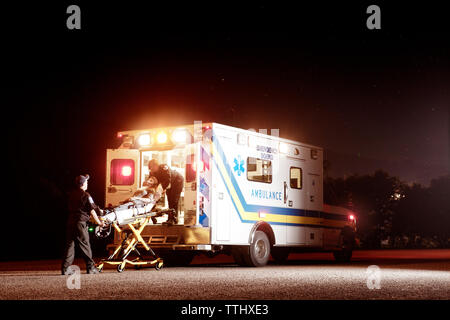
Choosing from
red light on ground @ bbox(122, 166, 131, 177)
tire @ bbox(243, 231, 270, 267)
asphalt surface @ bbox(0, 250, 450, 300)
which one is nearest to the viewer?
asphalt surface @ bbox(0, 250, 450, 300)

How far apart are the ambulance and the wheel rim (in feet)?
0.08

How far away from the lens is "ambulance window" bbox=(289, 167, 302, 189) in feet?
53.3

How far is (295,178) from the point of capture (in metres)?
16.4

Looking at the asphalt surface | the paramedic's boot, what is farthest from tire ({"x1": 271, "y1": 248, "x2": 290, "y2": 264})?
the paramedic's boot

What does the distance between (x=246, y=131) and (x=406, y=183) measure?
220 ft

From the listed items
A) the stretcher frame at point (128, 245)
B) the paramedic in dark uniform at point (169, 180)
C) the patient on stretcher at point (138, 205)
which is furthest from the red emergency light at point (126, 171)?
the stretcher frame at point (128, 245)

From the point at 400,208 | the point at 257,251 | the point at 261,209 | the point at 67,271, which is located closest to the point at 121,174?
the point at 67,271

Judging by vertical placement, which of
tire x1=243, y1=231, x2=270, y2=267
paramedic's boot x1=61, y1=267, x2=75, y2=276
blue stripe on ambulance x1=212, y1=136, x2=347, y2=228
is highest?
blue stripe on ambulance x1=212, y1=136, x2=347, y2=228

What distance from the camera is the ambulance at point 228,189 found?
13656 mm

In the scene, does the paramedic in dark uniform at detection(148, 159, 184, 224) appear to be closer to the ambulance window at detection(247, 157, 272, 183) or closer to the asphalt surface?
the ambulance window at detection(247, 157, 272, 183)
